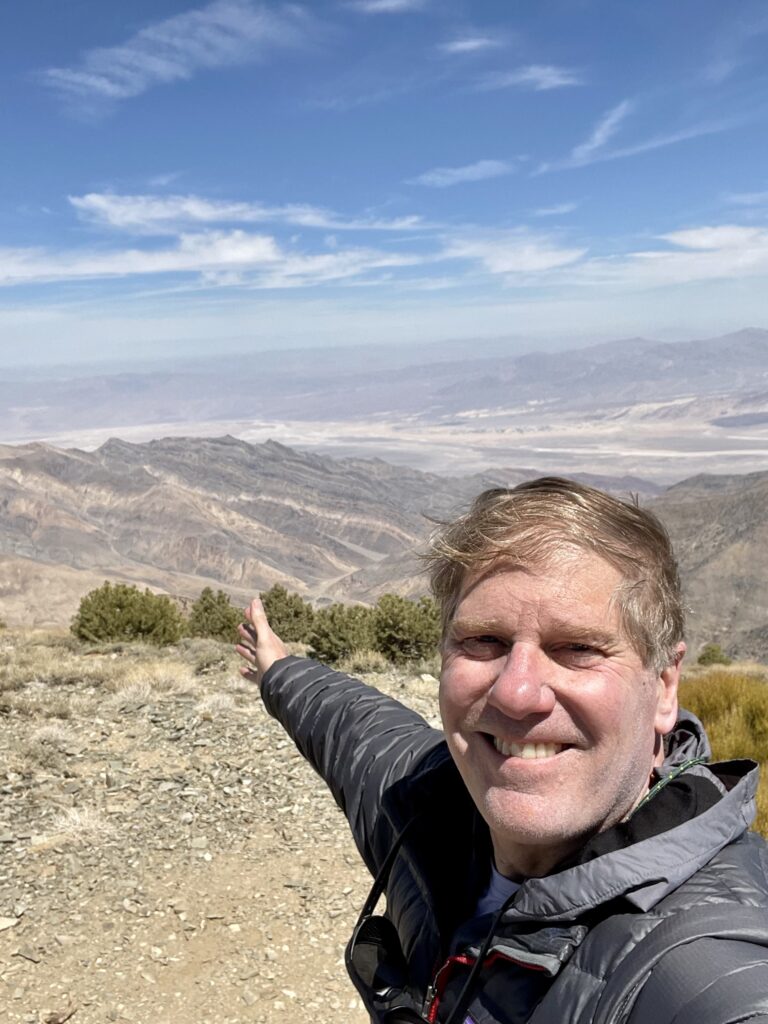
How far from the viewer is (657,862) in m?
1.30

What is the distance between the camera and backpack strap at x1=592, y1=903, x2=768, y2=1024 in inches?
45.8

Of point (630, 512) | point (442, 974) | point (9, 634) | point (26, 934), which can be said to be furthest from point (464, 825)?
point (9, 634)

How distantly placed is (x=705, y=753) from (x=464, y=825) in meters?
0.62

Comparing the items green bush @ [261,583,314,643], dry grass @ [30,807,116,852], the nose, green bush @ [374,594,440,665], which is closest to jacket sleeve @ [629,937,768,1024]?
the nose

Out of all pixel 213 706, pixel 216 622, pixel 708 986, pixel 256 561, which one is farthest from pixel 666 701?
pixel 256 561

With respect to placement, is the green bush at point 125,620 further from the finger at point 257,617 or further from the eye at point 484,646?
the eye at point 484,646

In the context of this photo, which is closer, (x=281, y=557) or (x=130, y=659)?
(x=130, y=659)

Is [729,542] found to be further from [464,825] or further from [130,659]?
[464,825]

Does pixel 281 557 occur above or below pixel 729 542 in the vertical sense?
below

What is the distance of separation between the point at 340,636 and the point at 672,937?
10828mm

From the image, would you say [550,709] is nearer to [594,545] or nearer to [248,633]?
[594,545]

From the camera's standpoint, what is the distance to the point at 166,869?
551 cm

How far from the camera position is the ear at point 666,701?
1634 millimetres

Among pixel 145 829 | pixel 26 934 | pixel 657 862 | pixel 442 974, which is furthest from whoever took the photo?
pixel 145 829
